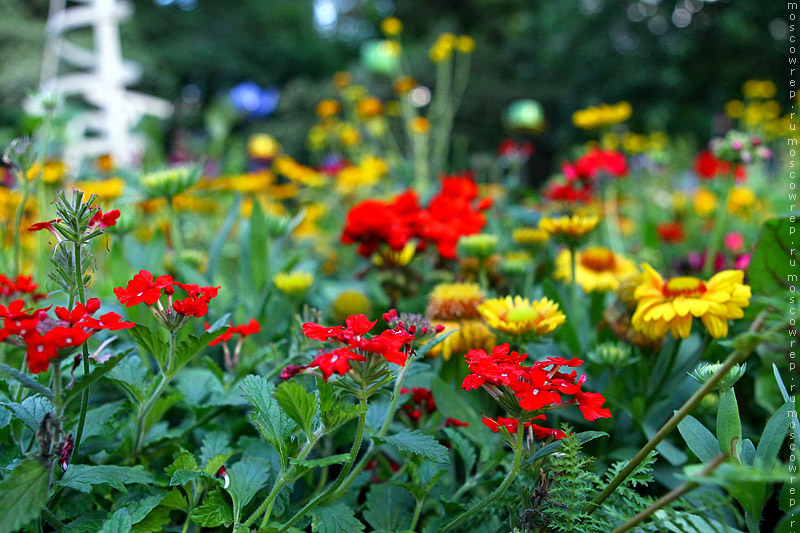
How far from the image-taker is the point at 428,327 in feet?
2.10

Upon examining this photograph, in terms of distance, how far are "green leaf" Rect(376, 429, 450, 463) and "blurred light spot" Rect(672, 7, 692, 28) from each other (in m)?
9.56

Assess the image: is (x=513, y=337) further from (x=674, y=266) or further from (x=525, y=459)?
(x=674, y=266)

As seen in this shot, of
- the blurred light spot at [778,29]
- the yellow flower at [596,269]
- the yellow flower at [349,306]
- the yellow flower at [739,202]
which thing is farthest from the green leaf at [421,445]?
the blurred light spot at [778,29]

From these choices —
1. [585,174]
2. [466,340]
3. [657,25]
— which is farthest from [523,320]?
[657,25]

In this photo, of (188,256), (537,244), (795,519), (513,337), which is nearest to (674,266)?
(537,244)

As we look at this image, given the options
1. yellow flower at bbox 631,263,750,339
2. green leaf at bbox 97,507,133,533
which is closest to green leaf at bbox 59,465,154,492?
green leaf at bbox 97,507,133,533

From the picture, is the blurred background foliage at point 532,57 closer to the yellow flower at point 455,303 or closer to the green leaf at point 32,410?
the yellow flower at point 455,303

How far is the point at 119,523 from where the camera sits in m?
0.54

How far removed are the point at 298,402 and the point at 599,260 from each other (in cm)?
98

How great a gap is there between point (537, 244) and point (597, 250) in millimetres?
143

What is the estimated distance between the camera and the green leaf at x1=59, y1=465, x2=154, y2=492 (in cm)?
56

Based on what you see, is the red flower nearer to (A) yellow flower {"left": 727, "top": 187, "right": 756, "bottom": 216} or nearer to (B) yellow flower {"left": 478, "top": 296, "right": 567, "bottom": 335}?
(B) yellow flower {"left": 478, "top": 296, "right": 567, "bottom": 335}

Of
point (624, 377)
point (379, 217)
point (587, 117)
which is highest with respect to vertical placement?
point (587, 117)

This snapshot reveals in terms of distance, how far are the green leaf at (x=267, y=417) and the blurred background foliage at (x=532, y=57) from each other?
6.10 m
